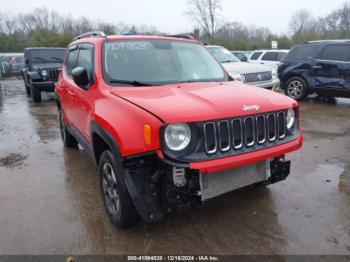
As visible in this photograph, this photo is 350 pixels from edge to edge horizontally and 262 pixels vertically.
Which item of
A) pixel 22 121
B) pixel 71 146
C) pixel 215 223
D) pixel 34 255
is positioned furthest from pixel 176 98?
pixel 22 121

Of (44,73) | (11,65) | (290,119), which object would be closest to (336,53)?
(290,119)

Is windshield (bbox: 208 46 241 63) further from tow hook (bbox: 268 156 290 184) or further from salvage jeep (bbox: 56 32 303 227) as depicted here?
tow hook (bbox: 268 156 290 184)

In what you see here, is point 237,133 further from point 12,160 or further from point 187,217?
point 12,160

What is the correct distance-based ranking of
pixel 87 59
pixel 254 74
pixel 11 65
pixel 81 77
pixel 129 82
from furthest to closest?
1. pixel 11 65
2. pixel 254 74
3. pixel 87 59
4. pixel 81 77
5. pixel 129 82

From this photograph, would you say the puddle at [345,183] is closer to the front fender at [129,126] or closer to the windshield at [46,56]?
the front fender at [129,126]

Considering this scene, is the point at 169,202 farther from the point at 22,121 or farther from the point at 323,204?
the point at 22,121

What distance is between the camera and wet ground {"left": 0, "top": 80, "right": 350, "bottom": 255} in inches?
114

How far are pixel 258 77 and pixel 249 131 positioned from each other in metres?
6.14

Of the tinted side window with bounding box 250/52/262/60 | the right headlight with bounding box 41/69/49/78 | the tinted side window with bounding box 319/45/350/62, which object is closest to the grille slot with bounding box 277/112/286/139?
the tinted side window with bounding box 319/45/350/62

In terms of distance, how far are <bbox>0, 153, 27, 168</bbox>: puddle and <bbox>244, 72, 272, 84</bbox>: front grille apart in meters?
5.61

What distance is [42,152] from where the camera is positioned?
5699 millimetres

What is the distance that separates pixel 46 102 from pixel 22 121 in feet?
11.7

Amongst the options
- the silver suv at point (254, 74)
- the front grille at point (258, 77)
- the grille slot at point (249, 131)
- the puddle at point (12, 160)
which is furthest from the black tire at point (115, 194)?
the front grille at point (258, 77)

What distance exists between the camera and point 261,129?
9.65 feet
